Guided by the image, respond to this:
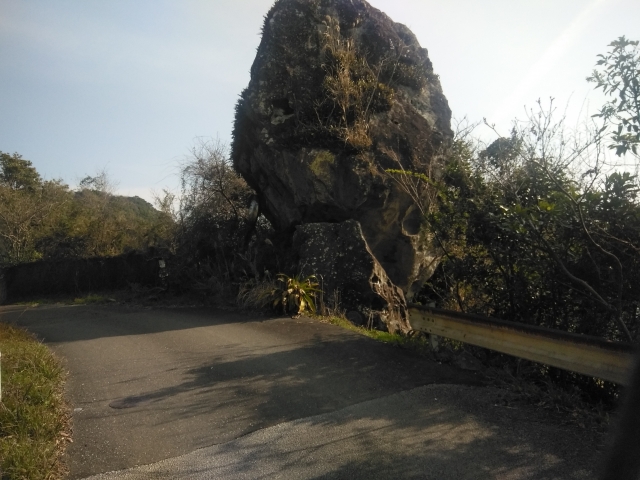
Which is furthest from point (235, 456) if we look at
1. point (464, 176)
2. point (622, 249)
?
point (464, 176)

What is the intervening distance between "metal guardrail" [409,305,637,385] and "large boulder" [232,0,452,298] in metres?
5.24

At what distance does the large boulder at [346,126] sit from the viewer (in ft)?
44.5

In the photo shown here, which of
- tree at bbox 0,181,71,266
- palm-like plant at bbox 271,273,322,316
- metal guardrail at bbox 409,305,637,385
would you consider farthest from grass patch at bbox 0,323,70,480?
tree at bbox 0,181,71,266

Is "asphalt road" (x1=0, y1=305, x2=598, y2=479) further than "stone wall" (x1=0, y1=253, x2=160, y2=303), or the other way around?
"stone wall" (x1=0, y1=253, x2=160, y2=303)

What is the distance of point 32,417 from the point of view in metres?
5.97

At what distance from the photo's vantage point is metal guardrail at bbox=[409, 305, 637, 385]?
5.12m

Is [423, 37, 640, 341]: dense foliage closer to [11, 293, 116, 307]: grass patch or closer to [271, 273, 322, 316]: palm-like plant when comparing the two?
[271, 273, 322, 316]: palm-like plant

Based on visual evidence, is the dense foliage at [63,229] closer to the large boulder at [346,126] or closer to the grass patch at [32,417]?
the large boulder at [346,126]

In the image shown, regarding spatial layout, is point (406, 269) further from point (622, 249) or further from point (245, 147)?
point (622, 249)

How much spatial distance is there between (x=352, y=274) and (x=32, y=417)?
6983mm

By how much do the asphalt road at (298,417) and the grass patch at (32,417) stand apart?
19 centimetres

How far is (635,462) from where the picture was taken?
8.04ft

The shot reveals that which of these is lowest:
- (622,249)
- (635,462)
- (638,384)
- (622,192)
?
(635,462)

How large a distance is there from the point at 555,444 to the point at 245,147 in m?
12.5
